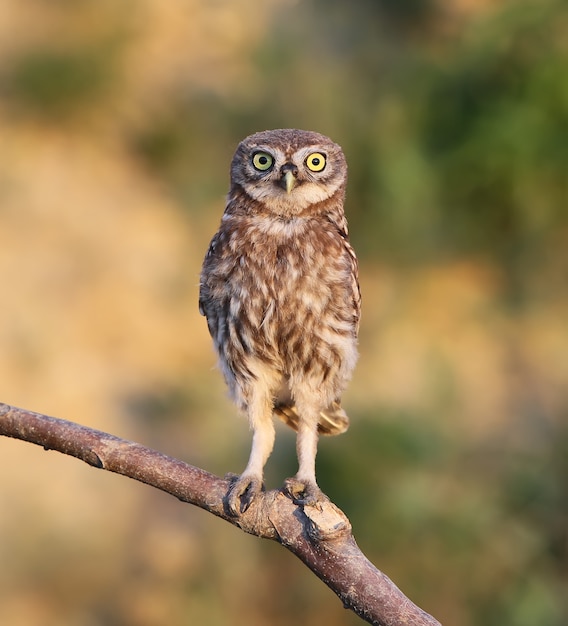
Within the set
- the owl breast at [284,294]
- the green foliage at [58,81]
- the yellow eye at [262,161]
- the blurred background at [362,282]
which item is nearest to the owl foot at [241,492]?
the owl breast at [284,294]

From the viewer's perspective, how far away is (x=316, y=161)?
3.35 meters

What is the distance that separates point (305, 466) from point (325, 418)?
39 centimetres

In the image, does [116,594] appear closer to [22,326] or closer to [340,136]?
[22,326]

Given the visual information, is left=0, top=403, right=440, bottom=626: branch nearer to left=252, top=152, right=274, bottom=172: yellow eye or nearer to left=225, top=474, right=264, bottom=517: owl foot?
left=225, top=474, right=264, bottom=517: owl foot

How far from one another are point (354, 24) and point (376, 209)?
8.30ft

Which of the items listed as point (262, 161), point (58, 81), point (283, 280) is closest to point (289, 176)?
point (262, 161)

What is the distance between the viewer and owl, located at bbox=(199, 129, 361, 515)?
10.9ft

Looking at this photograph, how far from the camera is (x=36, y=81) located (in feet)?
34.9

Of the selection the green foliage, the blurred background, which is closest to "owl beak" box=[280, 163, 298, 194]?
the blurred background

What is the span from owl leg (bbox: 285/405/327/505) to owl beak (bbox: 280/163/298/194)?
0.88 metres

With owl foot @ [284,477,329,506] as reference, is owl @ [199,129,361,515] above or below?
above

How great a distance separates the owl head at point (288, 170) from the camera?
129 inches

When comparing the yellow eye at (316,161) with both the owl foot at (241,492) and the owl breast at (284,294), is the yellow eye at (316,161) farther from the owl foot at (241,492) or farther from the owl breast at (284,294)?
the owl foot at (241,492)

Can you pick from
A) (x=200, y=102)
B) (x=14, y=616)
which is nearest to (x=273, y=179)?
(x=14, y=616)
